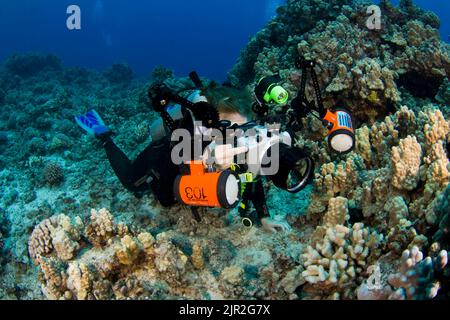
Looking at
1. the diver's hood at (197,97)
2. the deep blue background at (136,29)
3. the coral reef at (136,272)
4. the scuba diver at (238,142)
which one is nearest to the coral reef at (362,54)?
the scuba diver at (238,142)

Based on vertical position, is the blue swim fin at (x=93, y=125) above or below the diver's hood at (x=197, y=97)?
above

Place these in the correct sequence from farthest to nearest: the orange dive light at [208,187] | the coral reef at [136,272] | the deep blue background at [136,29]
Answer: the deep blue background at [136,29] < the coral reef at [136,272] < the orange dive light at [208,187]

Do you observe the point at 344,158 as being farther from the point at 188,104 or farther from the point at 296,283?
the point at 188,104

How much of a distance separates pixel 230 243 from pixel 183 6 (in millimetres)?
129597

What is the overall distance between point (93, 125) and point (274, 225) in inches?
167

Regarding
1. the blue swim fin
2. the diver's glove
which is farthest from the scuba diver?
the blue swim fin

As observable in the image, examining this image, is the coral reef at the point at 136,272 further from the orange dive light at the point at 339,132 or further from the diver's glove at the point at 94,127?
the diver's glove at the point at 94,127

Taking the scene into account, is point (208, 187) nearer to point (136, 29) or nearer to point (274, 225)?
point (274, 225)

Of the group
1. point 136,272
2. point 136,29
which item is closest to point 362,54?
point 136,272

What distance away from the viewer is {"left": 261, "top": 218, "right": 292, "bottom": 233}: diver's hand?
4238mm

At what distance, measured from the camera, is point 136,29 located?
117062mm

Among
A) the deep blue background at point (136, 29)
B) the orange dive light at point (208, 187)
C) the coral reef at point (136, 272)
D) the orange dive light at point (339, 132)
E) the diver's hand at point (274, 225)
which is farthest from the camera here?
the deep blue background at point (136, 29)

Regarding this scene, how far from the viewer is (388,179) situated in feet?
13.0

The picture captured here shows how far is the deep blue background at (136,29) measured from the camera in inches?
2756
